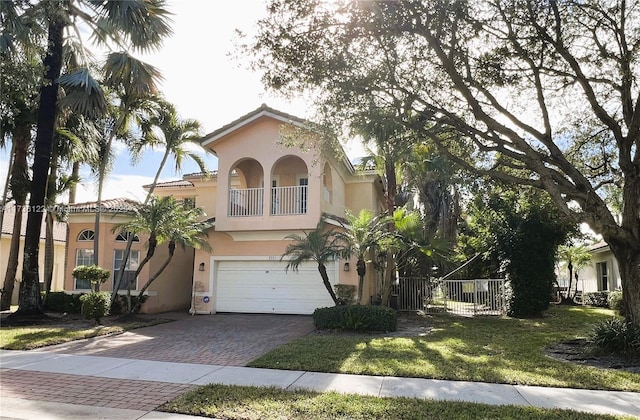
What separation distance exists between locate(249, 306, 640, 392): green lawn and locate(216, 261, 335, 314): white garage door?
5.12 meters

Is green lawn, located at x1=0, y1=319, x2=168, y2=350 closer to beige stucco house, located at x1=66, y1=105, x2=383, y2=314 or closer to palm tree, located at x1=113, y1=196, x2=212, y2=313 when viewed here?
palm tree, located at x1=113, y1=196, x2=212, y2=313

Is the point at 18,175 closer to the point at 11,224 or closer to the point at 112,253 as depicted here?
the point at 112,253

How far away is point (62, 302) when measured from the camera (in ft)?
57.0

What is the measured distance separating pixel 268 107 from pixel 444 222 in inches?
602

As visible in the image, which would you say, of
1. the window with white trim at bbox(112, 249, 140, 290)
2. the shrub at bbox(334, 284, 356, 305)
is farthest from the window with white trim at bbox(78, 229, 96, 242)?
the shrub at bbox(334, 284, 356, 305)

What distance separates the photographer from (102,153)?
19406mm

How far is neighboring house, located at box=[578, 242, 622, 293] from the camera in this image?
2434cm

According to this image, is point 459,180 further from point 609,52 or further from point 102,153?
point 102,153

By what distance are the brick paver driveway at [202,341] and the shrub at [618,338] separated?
7.14m

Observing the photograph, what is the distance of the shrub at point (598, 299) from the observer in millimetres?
23469

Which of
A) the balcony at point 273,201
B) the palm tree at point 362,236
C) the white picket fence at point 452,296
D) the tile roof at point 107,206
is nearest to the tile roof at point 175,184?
the tile roof at point 107,206

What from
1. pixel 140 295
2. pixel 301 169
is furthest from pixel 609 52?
pixel 140 295

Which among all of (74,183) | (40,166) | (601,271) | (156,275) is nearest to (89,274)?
(156,275)

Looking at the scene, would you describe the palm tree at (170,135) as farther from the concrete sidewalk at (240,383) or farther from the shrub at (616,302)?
the shrub at (616,302)
